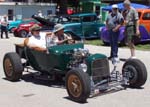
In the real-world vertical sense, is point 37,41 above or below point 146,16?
below

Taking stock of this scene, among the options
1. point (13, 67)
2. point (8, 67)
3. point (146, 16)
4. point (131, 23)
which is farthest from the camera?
point (146, 16)

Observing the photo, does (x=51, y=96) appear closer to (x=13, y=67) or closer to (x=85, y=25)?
(x=13, y=67)

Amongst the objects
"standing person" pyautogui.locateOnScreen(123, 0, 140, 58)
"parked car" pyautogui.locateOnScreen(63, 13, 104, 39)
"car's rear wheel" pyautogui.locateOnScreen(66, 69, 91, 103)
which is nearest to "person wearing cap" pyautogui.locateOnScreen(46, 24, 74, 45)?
"car's rear wheel" pyautogui.locateOnScreen(66, 69, 91, 103)

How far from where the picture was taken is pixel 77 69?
7441mm

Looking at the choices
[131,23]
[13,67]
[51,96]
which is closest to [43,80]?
[13,67]

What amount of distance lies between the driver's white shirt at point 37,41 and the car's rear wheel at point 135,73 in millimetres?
1828

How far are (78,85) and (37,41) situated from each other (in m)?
2.15

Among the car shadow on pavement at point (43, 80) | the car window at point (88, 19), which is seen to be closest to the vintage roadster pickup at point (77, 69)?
the car shadow on pavement at point (43, 80)

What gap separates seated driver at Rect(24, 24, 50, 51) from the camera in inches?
356

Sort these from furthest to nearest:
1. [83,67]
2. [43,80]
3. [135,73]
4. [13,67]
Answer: [43,80]
[13,67]
[135,73]
[83,67]

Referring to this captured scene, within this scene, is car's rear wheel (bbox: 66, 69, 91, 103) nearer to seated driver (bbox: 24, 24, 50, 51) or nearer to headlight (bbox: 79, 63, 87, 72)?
headlight (bbox: 79, 63, 87, 72)

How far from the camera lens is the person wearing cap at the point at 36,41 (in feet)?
29.7

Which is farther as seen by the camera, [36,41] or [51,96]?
[36,41]

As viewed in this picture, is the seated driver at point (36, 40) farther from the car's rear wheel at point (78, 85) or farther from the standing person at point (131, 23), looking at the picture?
the standing person at point (131, 23)
